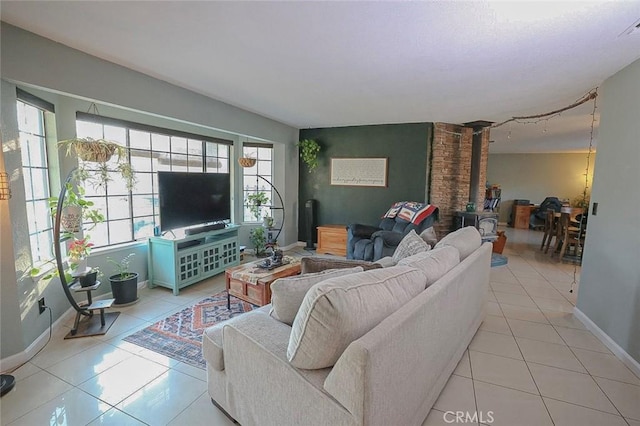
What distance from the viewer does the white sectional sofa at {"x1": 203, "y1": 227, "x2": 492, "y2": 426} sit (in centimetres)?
111

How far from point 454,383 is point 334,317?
58.2 inches

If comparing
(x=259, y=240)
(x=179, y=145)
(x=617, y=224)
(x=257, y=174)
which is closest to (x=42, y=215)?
(x=179, y=145)

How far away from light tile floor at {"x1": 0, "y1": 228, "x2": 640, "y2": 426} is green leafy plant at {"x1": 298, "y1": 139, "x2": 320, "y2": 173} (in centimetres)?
374

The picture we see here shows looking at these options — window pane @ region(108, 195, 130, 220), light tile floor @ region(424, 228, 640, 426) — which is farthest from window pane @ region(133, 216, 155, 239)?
light tile floor @ region(424, 228, 640, 426)

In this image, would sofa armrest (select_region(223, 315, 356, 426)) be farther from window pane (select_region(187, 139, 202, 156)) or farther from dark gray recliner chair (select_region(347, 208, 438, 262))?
window pane (select_region(187, 139, 202, 156))

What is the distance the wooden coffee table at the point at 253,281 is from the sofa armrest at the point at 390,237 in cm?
156

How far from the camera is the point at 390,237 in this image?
13.8 feet

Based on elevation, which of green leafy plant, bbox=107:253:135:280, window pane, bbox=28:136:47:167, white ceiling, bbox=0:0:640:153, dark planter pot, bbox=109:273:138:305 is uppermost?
white ceiling, bbox=0:0:640:153

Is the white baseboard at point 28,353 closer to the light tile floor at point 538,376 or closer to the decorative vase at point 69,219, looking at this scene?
the decorative vase at point 69,219

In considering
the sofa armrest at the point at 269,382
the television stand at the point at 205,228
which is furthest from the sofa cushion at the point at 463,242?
the television stand at the point at 205,228

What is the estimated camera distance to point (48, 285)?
2689 millimetres

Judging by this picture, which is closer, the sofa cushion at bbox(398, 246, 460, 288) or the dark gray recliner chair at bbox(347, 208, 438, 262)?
the sofa cushion at bbox(398, 246, 460, 288)

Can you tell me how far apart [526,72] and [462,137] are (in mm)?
2696

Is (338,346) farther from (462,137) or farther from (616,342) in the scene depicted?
(462,137)
